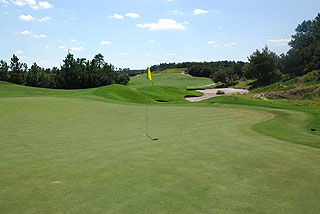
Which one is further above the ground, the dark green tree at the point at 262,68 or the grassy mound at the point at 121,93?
the dark green tree at the point at 262,68

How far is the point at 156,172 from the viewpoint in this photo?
21.5 feet

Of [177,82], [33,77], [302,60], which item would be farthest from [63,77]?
[302,60]

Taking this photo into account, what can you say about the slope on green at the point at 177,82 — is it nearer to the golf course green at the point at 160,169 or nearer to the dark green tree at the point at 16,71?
the dark green tree at the point at 16,71

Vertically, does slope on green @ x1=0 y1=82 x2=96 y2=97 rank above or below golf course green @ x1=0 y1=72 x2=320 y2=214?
above

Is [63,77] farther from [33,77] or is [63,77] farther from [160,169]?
[160,169]

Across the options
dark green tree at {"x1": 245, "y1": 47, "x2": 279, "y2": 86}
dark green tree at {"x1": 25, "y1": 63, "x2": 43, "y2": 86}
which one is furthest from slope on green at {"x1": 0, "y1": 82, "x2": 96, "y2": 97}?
dark green tree at {"x1": 245, "y1": 47, "x2": 279, "y2": 86}

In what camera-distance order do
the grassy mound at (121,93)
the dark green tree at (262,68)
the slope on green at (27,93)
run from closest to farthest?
the slope on green at (27,93) → the grassy mound at (121,93) → the dark green tree at (262,68)

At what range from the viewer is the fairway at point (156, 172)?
4.66 m

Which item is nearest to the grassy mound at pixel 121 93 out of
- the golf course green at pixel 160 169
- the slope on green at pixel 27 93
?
the slope on green at pixel 27 93

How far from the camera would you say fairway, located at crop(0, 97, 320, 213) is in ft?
15.3

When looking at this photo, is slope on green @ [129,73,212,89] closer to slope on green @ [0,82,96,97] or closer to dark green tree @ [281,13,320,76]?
dark green tree @ [281,13,320,76]

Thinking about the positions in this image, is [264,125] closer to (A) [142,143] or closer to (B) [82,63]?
(A) [142,143]

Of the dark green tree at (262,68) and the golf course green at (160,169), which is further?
the dark green tree at (262,68)

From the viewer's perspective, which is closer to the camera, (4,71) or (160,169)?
(160,169)
